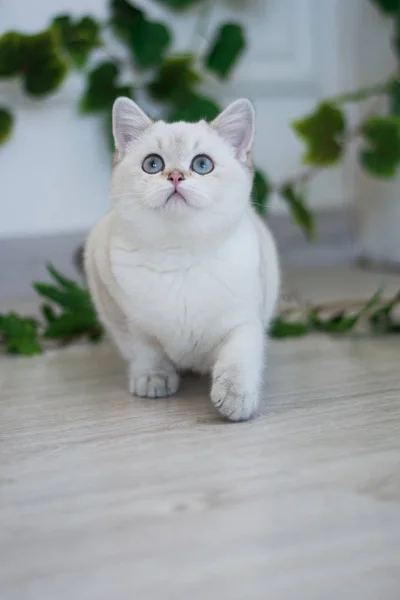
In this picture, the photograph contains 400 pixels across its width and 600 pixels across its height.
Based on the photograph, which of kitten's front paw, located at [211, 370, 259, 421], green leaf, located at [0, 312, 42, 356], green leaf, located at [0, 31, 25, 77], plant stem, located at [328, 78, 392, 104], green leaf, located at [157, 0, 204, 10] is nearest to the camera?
kitten's front paw, located at [211, 370, 259, 421]

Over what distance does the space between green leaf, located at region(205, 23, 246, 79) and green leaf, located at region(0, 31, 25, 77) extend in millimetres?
583

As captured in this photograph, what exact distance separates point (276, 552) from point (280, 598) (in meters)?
0.07

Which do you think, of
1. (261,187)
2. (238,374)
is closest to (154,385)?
(238,374)

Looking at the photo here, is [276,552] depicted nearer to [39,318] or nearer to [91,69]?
[39,318]

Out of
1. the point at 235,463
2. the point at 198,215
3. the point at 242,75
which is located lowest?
the point at 235,463

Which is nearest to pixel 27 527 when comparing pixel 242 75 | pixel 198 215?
pixel 198 215

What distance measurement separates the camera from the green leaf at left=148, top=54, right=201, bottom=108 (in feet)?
7.03

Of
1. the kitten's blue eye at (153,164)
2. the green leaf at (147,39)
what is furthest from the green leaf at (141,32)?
the kitten's blue eye at (153,164)

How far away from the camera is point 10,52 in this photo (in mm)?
1949

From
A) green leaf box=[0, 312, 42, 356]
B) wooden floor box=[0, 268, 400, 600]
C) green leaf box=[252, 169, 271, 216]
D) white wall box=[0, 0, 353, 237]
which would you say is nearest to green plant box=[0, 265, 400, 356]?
green leaf box=[0, 312, 42, 356]

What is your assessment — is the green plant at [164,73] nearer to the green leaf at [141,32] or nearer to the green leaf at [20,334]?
the green leaf at [141,32]

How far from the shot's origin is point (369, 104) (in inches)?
96.3

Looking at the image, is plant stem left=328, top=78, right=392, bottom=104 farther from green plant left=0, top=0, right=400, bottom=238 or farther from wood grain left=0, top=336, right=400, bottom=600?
wood grain left=0, top=336, right=400, bottom=600

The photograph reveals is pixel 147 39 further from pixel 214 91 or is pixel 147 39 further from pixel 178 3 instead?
pixel 214 91
